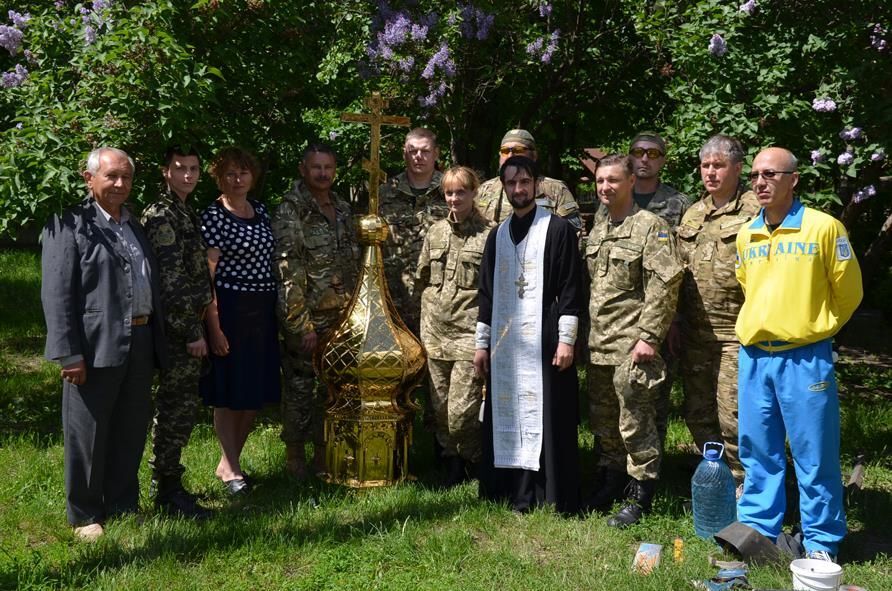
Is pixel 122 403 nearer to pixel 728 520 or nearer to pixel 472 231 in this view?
pixel 472 231

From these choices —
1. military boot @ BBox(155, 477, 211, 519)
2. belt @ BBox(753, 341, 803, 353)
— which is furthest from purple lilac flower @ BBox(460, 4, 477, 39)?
military boot @ BBox(155, 477, 211, 519)

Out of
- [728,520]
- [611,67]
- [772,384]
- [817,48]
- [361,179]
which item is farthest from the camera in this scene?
[361,179]

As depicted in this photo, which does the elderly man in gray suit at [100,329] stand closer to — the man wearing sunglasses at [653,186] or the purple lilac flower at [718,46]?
the man wearing sunglasses at [653,186]

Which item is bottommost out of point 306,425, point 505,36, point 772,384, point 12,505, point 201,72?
point 12,505

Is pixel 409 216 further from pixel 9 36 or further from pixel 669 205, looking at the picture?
pixel 9 36

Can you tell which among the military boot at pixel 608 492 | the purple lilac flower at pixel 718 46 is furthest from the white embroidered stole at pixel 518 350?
the purple lilac flower at pixel 718 46

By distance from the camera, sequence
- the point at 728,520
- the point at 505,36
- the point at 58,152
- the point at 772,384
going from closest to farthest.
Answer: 1. the point at 772,384
2. the point at 728,520
3. the point at 58,152
4. the point at 505,36

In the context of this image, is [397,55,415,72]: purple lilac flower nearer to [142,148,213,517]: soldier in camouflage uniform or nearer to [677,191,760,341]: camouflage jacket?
[142,148,213,517]: soldier in camouflage uniform

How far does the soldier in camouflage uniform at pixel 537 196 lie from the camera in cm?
550

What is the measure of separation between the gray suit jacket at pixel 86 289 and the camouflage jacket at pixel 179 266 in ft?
1.04

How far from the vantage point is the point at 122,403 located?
4762 millimetres

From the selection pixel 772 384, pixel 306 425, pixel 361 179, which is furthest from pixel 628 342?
pixel 361 179

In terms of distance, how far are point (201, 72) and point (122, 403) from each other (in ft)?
6.83

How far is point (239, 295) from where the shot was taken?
5359 millimetres
